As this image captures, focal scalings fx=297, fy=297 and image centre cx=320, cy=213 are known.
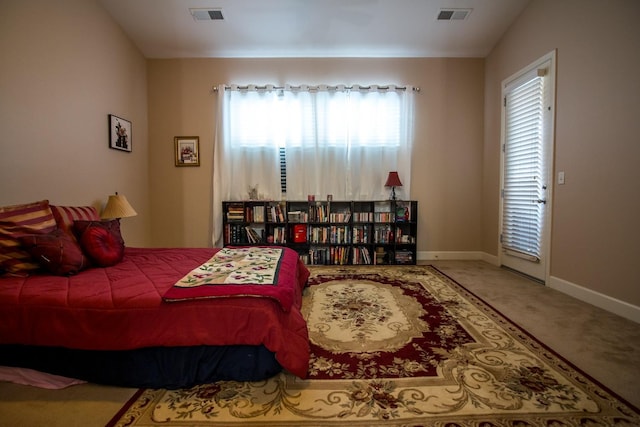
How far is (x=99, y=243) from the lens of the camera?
7.37 ft

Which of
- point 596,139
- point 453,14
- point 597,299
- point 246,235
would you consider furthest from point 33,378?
point 453,14

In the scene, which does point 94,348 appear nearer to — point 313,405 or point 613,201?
point 313,405

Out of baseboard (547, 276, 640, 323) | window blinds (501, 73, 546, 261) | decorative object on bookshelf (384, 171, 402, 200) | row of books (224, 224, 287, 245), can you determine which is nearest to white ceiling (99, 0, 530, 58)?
window blinds (501, 73, 546, 261)

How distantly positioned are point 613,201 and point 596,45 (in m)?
1.41

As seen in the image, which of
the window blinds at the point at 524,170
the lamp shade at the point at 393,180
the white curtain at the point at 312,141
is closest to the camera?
the window blinds at the point at 524,170

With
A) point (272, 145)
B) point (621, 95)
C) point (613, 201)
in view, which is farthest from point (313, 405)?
point (272, 145)

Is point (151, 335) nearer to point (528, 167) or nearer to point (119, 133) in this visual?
point (119, 133)

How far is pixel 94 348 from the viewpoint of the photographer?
1.51 m

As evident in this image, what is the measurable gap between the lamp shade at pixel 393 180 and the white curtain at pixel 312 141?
0.15 m

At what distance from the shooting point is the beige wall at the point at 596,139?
2.39 m

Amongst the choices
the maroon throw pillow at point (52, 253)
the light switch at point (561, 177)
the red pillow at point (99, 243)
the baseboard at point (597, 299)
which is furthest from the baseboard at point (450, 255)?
the maroon throw pillow at point (52, 253)

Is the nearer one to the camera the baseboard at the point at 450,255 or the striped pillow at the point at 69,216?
the striped pillow at the point at 69,216

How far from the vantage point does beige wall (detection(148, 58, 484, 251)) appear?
4406 millimetres

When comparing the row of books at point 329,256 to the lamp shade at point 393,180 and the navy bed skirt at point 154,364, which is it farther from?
the navy bed skirt at point 154,364
